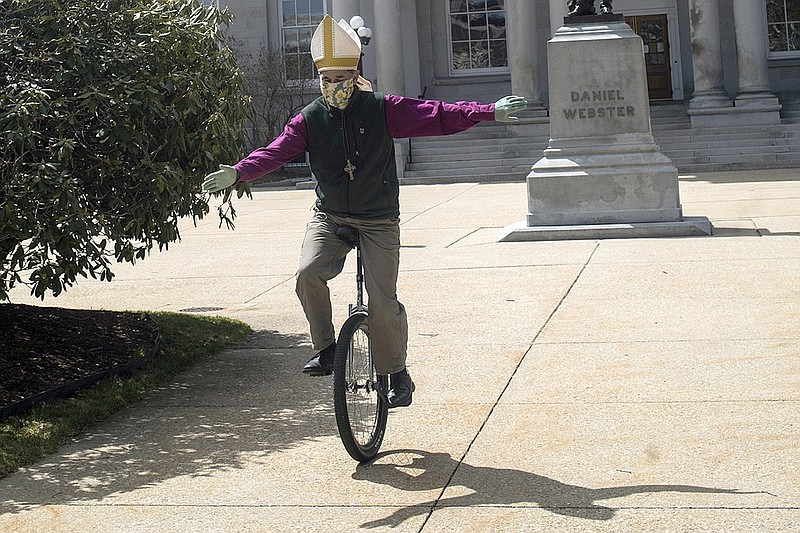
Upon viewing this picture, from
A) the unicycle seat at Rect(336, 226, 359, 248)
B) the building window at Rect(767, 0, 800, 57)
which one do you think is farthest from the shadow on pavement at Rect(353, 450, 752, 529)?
the building window at Rect(767, 0, 800, 57)

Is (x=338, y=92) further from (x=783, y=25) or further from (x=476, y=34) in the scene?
(x=783, y=25)

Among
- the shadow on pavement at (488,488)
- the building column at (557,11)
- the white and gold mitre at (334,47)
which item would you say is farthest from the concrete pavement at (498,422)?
the building column at (557,11)

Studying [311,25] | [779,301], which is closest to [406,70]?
[311,25]

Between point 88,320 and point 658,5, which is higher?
point 658,5

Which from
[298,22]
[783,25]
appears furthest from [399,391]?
[298,22]

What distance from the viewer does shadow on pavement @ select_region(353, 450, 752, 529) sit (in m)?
4.43

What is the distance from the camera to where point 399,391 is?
5.38 meters

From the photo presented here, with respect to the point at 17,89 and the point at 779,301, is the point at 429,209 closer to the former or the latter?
the point at 779,301

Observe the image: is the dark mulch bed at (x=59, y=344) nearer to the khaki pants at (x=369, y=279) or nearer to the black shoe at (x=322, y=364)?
the black shoe at (x=322, y=364)

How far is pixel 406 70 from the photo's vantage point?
3216cm

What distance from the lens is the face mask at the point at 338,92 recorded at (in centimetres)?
523

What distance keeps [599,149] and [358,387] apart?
28.1ft

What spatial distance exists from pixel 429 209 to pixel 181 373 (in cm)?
1155

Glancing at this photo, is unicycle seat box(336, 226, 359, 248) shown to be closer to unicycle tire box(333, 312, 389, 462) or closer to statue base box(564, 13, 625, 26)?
unicycle tire box(333, 312, 389, 462)
